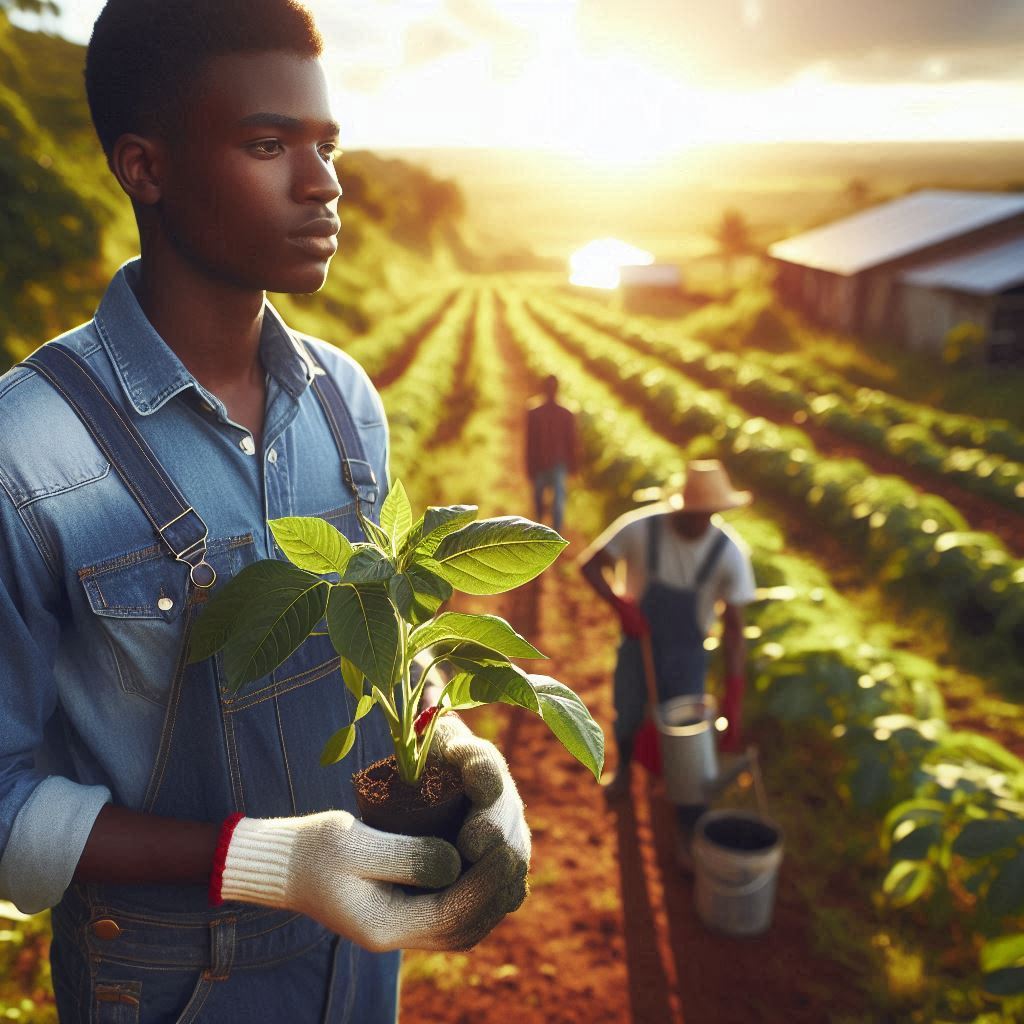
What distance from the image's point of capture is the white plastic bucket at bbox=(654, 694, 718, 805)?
4.04m

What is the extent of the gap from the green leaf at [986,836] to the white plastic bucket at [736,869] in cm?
102

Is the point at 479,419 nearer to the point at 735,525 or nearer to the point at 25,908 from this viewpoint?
the point at 735,525

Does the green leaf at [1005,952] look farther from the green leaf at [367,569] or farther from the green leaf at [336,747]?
the green leaf at [367,569]

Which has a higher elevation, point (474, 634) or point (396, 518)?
point (396, 518)

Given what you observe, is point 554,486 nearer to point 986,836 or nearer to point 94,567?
point 986,836

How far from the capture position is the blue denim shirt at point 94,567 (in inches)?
49.3

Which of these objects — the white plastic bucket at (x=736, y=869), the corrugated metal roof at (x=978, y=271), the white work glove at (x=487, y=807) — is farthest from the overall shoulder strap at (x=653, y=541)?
the corrugated metal roof at (x=978, y=271)

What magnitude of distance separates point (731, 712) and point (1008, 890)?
1547 mm

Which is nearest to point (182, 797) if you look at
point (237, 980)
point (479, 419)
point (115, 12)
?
point (237, 980)

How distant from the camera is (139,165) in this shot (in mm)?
1433

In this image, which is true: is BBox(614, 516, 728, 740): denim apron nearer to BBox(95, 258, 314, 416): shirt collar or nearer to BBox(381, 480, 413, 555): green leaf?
Answer: BBox(381, 480, 413, 555): green leaf

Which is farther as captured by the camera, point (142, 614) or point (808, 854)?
point (808, 854)

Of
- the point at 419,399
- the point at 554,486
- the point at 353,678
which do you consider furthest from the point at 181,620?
the point at 419,399

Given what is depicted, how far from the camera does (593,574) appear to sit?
4734 millimetres
